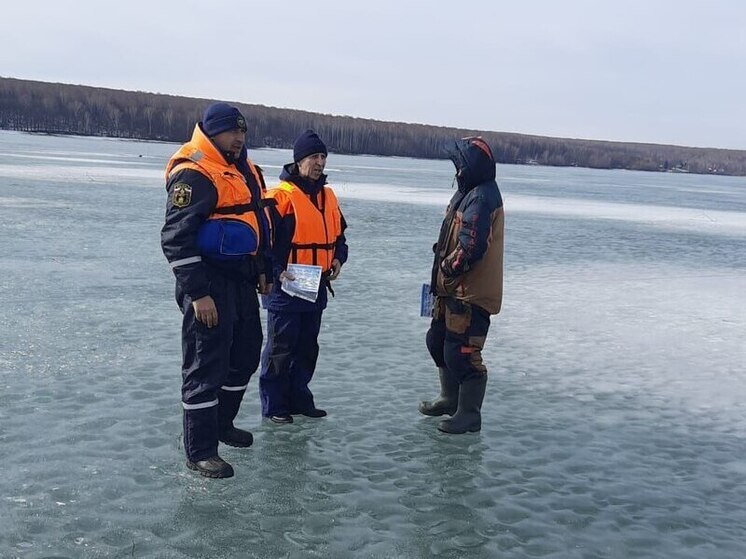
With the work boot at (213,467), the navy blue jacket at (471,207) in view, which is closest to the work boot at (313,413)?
the work boot at (213,467)

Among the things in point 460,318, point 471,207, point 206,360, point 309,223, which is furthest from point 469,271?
point 206,360

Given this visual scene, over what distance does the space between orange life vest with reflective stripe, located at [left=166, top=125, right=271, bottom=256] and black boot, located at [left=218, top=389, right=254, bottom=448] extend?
89 centimetres

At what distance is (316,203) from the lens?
16.8 feet

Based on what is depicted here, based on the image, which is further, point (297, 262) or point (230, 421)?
point (297, 262)

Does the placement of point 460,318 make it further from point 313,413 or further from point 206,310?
point 206,310

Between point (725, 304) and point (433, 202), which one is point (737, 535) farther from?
point (433, 202)

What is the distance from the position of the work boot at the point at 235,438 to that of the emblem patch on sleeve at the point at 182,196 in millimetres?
1417

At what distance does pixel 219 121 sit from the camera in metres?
4.14

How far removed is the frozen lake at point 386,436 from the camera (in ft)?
12.1

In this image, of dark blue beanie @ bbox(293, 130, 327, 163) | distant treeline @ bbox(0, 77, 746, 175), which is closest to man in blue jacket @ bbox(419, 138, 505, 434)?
dark blue beanie @ bbox(293, 130, 327, 163)

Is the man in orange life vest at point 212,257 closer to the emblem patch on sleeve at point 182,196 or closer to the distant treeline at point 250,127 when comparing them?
the emblem patch on sleeve at point 182,196

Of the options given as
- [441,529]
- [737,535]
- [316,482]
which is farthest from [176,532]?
[737,535]

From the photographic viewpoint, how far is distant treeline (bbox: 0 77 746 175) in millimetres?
101500

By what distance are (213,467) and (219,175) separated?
5.05 ft
